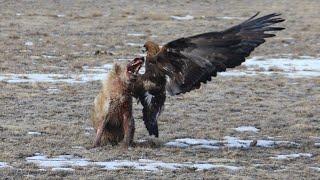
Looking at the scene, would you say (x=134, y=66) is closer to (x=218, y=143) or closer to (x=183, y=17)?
(x=218, y=143)

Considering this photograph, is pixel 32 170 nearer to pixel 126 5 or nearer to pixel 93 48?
pixel 93 48

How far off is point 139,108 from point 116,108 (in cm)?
348

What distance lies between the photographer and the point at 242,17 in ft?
104

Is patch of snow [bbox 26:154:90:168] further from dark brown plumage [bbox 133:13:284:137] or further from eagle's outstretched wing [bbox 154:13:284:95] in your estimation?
eagle's outstretched wing [bbox 154:13:284:95]

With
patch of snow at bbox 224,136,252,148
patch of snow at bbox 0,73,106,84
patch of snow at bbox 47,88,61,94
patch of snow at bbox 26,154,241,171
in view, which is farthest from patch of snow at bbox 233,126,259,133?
patch of snow at bbox 0,73,106,84

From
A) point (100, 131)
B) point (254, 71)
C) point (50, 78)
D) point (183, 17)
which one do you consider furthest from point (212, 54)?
point (183, 17)

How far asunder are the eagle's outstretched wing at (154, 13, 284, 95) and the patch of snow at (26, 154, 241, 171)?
904mm

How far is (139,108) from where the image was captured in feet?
40.1

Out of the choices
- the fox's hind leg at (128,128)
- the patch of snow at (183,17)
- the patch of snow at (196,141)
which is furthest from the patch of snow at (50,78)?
the patch of snow at (183,17)

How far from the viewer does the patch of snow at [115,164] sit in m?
7.64

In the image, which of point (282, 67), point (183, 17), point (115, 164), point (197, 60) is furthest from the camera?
point (183, 17)

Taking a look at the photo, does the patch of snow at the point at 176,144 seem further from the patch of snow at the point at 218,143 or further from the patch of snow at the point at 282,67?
the patch of snow at the point at 282,67

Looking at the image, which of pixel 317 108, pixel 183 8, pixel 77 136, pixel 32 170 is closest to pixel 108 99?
pixel 77 136

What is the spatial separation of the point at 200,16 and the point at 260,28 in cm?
2302
